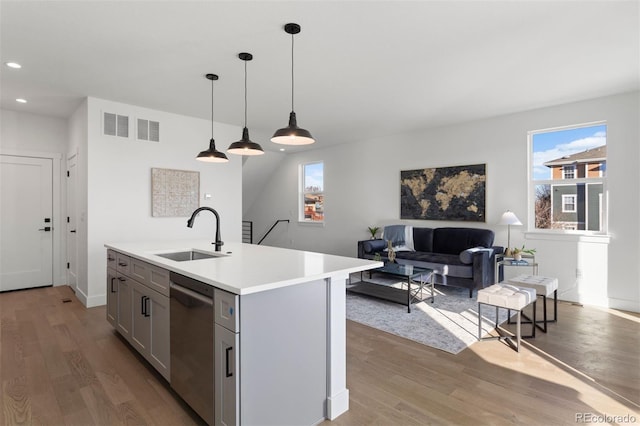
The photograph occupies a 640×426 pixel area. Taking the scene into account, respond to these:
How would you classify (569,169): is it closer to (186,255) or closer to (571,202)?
(571,202)

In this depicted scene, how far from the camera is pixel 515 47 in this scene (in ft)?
9.64

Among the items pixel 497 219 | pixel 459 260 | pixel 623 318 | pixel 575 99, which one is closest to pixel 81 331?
pixel 459 260

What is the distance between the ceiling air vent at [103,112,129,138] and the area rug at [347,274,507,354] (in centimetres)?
380

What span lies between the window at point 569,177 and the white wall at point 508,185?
0.13 m

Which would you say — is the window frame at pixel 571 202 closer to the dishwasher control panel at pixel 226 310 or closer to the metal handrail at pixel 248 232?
the dishwasher control panel at pixel 226 310

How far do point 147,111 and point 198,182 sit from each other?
1.22 metres

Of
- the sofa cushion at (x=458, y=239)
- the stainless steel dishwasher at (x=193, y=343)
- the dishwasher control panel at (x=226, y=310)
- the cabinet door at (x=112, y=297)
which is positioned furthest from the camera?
the sofa cushion at (x=458, y=239)

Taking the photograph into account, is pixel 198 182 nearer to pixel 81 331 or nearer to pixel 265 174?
pixel 81 331

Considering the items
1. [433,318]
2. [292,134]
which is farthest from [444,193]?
[292,134]

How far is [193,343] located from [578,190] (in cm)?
501

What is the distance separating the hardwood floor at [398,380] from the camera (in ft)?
6.61

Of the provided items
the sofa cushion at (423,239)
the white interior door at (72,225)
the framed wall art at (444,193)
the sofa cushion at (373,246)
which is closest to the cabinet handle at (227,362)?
the sofa cushion at (373,246)

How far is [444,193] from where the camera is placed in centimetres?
568

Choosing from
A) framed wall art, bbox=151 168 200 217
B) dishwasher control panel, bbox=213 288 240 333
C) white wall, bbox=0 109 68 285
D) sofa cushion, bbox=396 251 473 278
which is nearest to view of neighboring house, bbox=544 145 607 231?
sofa cushion, bbox=396 251 473 278
